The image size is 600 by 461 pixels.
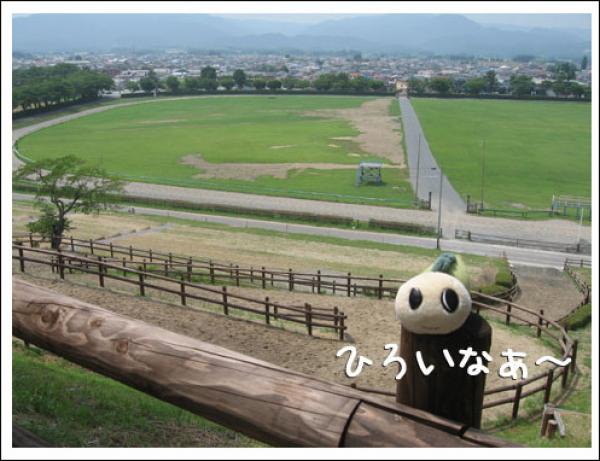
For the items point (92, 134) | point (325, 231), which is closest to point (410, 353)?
point (325, 231)

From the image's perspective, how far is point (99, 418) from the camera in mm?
5328

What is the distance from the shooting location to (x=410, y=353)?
A: 104 inches

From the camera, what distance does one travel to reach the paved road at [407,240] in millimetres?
33781

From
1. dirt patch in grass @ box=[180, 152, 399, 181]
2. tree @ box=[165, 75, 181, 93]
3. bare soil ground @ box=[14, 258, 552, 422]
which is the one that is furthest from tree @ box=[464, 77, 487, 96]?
bare soil ground @ box=[14, 258, 552, 422]

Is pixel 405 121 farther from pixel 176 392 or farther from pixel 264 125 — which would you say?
pixel 176 392

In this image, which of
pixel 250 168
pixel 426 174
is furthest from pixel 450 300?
pixel 250 168

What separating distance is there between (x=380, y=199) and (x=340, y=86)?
116312mm

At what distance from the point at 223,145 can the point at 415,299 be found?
2949 inches

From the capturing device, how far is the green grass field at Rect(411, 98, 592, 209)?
52.2 m

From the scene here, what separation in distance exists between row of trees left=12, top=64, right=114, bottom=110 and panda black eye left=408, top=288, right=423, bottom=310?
111695 mm

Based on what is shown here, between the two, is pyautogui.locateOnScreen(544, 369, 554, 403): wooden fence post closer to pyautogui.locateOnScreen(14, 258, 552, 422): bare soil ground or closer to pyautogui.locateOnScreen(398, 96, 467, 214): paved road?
pyautogui.locateOnScreen(14, 258, 552, 422): bare soil ground

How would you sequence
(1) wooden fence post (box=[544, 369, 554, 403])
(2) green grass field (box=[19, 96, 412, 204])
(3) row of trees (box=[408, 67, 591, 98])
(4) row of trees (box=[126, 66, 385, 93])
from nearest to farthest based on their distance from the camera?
(1) wooden fence post (box=[544, 369, 554, 403]) < (2) green grass field (box=[19, 96, 412, 204]) < (3) row of trees (box=[408, 67, 591, 98]) < (4) row of trees (box=[126, 66, 385, 93])

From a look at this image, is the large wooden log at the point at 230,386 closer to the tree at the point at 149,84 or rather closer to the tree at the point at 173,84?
the tree at the point at 173,84

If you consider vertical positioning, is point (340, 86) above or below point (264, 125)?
above
